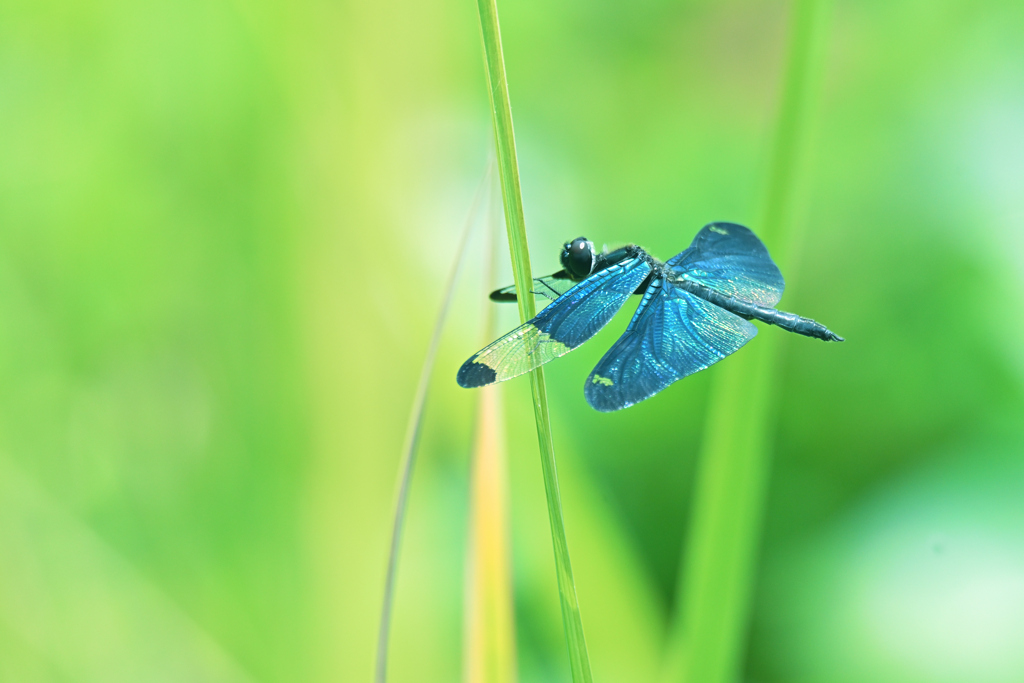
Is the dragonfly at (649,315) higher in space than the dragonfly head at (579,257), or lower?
lower

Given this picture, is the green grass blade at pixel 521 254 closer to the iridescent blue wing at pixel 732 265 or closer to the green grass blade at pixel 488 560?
the green grass blade at pixel 488 560

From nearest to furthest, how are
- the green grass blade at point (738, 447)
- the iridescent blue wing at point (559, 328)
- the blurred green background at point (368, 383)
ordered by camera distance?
1. the iridescent blue wing at point (559, 328)
2. the green grass blade at point (738, 447)
3. the blurred green background at point (368, 383)

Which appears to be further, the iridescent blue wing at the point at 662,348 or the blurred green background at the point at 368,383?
the blurred green background at the point at 368,383

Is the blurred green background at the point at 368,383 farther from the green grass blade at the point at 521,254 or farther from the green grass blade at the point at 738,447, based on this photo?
the green grass blade at the point at 521,254

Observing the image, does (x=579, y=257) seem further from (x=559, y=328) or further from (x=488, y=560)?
(x=488, y=560)

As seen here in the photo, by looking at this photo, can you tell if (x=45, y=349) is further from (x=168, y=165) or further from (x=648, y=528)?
(x=648, y=528)

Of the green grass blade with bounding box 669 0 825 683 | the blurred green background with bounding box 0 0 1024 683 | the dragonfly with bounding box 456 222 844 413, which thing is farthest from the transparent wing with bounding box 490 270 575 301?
A: the blurred green background with bounding box 0 0 1024 683

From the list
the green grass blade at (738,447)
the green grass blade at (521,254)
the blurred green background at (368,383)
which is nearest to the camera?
the green grass blade at (521,254)

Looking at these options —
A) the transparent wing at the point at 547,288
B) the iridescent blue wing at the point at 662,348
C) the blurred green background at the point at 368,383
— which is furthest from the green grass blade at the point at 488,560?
the blurred green background at the point at 368,383

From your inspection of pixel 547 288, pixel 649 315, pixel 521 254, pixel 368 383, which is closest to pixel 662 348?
pixel 649 315
